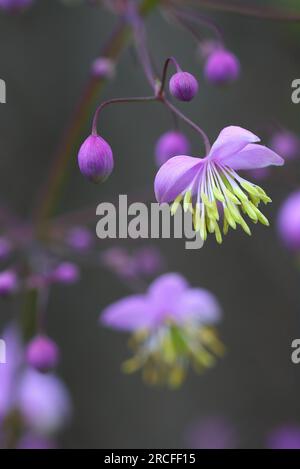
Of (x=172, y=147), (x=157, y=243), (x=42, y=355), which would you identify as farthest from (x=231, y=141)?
(x=157, y=243)

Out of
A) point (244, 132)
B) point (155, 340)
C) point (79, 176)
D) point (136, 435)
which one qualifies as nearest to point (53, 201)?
point (155, 340)

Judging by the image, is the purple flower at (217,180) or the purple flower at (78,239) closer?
the purple flower at (217,180)

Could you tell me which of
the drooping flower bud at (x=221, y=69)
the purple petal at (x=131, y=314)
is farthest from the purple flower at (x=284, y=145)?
the purple petal at (x=131, y=314)

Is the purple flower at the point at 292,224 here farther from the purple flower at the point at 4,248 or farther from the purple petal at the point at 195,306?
the purple flower at the point at 4,248

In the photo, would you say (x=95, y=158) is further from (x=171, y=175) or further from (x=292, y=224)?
(x=292, y=224)

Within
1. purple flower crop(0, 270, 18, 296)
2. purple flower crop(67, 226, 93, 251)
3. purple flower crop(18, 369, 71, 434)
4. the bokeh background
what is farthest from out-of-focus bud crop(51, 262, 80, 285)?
the bokeh background
